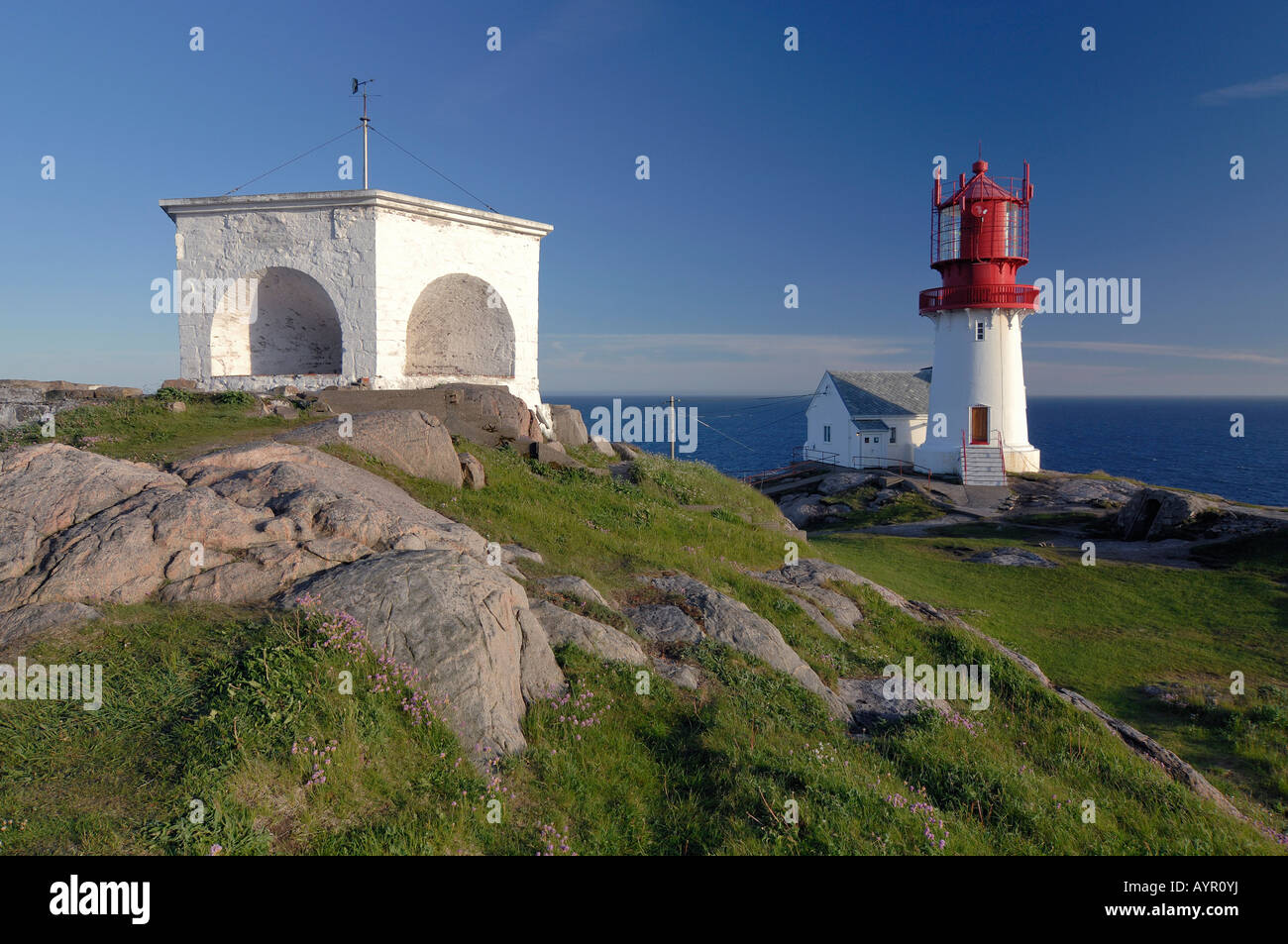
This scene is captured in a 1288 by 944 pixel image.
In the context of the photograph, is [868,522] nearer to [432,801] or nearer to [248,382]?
[248,382]

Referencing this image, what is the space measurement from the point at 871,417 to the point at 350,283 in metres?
37.9

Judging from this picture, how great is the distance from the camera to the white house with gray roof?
47781 millimetres

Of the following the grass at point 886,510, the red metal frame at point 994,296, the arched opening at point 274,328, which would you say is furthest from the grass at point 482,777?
the red metal frame at point 994,296

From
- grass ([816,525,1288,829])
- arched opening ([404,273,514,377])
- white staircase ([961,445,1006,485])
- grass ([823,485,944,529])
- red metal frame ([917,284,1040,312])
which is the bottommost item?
grass ([816,525,1288,829])

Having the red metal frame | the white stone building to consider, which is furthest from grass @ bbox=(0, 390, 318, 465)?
the red metal frame

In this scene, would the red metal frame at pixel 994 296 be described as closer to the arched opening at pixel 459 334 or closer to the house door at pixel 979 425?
the house door at pixel 979 425

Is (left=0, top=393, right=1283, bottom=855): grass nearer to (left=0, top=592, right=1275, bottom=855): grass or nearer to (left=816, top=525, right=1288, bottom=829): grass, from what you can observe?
(left=0, top=592, right=1275, bottom=855): grass

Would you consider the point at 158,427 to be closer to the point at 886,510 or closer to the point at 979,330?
the point at 886,510

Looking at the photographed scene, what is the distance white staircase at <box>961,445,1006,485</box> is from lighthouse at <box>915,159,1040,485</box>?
50 mm

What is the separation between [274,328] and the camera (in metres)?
19.5

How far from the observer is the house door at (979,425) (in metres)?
38.9

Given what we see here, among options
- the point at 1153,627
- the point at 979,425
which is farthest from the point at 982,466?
the point at 1153,627
